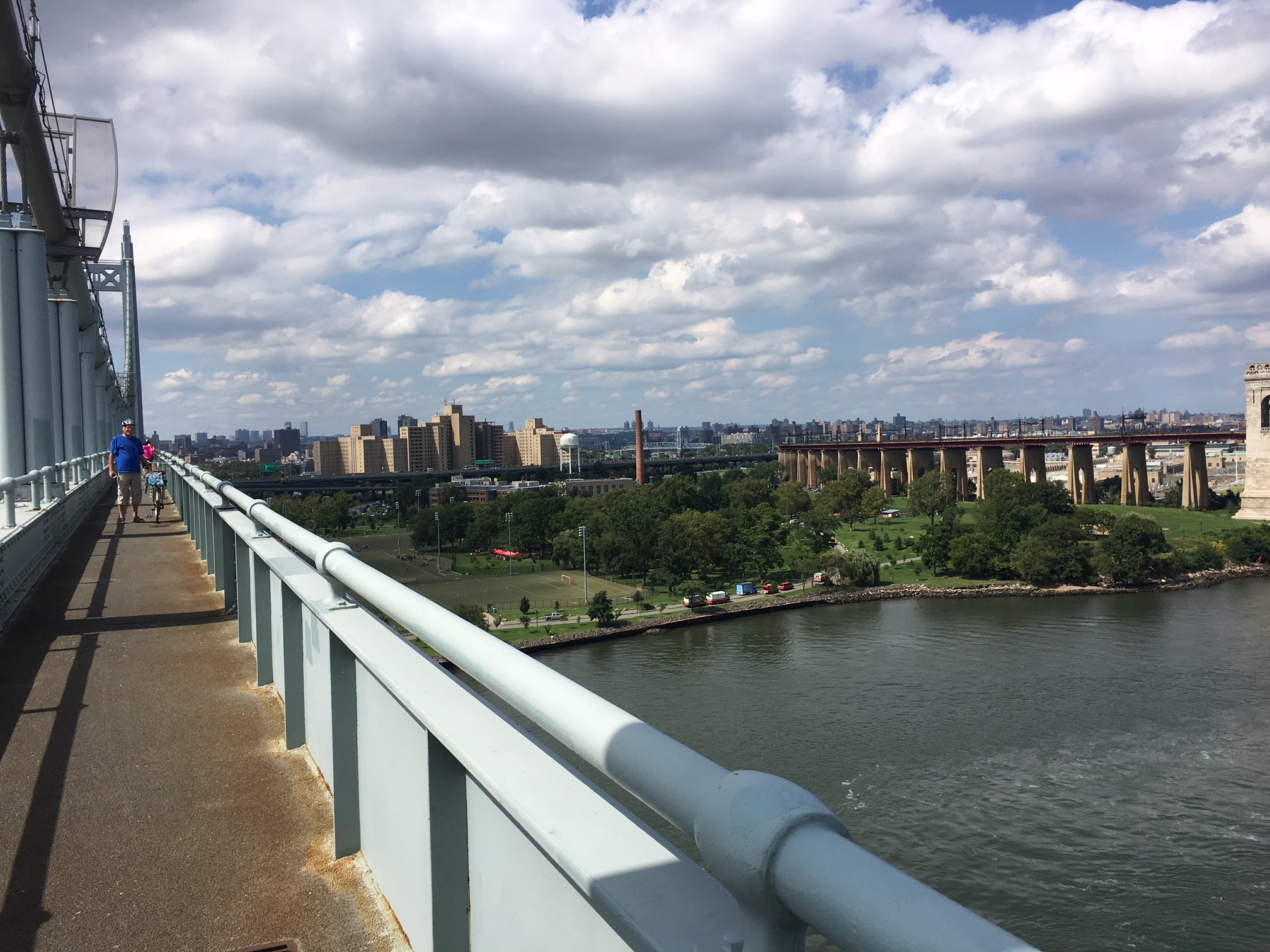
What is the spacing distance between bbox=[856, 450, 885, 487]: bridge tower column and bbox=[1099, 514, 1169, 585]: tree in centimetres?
2412

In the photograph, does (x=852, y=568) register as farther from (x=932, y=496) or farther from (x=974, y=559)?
(x=932, y=496)

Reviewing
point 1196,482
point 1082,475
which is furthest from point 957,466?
point 1196,482

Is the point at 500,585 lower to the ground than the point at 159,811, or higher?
lower

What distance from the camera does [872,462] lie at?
183 ft

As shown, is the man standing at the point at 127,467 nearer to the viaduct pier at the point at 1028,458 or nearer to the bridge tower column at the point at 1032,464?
the viaduct pier at the point at 1028,458

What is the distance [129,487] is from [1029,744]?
509 inches

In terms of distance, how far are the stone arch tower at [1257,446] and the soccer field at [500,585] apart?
90.1 feet

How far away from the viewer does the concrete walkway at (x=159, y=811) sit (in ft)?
4.17

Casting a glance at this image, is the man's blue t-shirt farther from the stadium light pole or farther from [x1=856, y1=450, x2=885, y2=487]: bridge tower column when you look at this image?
[x1=856, y1=450, x2=885, y2=487]: bridge tower column

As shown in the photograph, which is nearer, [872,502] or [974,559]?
[974,559]

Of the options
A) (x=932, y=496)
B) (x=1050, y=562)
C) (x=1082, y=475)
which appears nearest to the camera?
(x=1050, y=562)

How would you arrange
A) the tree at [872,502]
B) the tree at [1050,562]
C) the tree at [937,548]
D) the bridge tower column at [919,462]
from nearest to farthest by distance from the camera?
the tree at [1050,562] < the tree at [937,548] < the tree at [872,502] < the bridge tower column at [919,462]

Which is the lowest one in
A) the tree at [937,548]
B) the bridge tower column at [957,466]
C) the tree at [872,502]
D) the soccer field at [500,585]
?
the soccer field at [500,585]

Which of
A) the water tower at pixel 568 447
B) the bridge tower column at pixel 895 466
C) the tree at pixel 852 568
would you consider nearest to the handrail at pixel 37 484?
the tree at pixel 852 568
